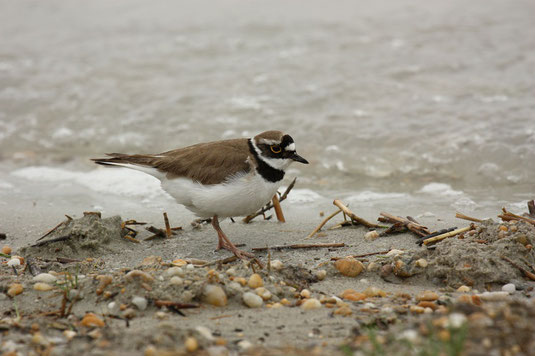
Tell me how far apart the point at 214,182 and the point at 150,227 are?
814 mm

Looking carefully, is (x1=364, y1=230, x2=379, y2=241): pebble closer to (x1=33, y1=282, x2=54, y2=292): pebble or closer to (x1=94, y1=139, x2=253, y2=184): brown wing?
(x1=94, y1=139, x2=253, y2=184): brown wing

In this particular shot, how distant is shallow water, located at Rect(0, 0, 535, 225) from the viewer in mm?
7762

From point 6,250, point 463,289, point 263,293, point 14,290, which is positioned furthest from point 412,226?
point 6,250

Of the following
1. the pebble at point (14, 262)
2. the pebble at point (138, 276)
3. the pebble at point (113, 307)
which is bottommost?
the pebble at point (14, 262)

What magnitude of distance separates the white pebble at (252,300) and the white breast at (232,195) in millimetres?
1445

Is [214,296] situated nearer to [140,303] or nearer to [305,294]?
[140,303]

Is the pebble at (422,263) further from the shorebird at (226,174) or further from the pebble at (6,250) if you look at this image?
the pebble at (6,250)

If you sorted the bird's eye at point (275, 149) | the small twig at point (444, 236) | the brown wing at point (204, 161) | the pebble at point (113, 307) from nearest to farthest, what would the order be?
the pebble at point (113, 307) → the small twig at point (444, 236) → the brown wing at point (204, 161) → the bird's eye at point (275, 149)

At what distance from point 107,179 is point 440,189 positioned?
4.29 metres

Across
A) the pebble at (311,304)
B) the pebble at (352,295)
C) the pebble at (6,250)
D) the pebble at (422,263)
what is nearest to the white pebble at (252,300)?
the pebble at (311,304)

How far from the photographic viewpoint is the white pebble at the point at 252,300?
145 inches

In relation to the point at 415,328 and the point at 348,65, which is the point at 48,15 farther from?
the point at 415,328

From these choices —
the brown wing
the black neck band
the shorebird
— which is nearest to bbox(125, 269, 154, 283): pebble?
the shorebird

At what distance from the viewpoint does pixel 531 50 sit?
10.8 meters
